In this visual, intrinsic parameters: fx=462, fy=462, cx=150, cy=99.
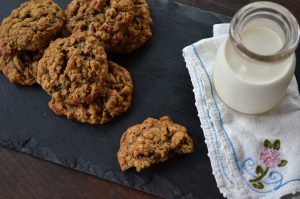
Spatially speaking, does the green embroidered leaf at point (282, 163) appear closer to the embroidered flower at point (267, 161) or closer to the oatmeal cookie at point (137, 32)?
the embroidered flower at point (267, 161)

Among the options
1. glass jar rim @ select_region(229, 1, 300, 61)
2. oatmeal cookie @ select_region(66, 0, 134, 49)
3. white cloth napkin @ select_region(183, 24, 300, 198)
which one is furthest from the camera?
oatmeal cookie @ select_region(66, 0, 134, 49)

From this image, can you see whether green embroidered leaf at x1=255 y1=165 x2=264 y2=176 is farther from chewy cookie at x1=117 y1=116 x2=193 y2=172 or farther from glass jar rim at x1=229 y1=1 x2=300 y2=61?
glass jar rim at x1=229 y1=1 x2=300 y2=61

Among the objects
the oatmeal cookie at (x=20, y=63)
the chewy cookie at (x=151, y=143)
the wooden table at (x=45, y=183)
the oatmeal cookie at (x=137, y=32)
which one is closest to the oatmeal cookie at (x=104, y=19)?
the oatmeal cookie at (x=137, y=32)

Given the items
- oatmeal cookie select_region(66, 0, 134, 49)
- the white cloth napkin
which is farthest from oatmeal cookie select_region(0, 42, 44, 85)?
the white cloth napkin

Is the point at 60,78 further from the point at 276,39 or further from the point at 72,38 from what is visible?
the point at 276,39

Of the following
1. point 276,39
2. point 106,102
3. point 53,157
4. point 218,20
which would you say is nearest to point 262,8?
point 276,39
